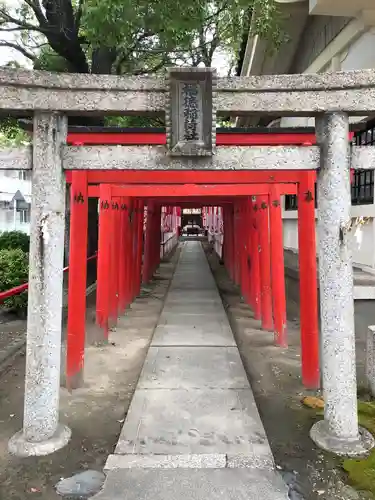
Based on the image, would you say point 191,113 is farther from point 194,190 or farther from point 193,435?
point 194,190

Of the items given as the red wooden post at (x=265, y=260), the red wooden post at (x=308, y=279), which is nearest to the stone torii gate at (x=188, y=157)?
the red wooden post at (x=308, y=279)

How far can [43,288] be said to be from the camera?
4004mm

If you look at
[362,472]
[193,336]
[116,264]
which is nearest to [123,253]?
[116,264]

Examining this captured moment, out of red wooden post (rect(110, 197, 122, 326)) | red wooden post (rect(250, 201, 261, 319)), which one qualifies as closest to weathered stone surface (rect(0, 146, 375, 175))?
red wooden post (rect(110, 197, 122, 326))

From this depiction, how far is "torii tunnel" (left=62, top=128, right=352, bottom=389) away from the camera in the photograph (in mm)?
5457

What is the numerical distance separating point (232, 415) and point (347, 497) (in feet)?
4.87

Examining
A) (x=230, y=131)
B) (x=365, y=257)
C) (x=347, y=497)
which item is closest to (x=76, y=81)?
(x=230, y=131)

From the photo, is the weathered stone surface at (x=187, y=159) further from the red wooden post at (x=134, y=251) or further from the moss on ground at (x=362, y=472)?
the red wooden post at (x=134, y=251)

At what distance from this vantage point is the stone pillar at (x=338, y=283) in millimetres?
3969

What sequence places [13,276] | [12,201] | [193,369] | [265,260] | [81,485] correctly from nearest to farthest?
[81,485]
[193,369]
[265,260]
[13,276]
[12,201]

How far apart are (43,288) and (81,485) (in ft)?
5.30

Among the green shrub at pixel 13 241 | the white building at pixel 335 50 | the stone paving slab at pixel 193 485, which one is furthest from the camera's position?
the green shrub at pixel 13 241

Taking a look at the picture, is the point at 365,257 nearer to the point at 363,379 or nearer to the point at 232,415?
the point at 363,379

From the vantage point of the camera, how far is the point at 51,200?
400cm
